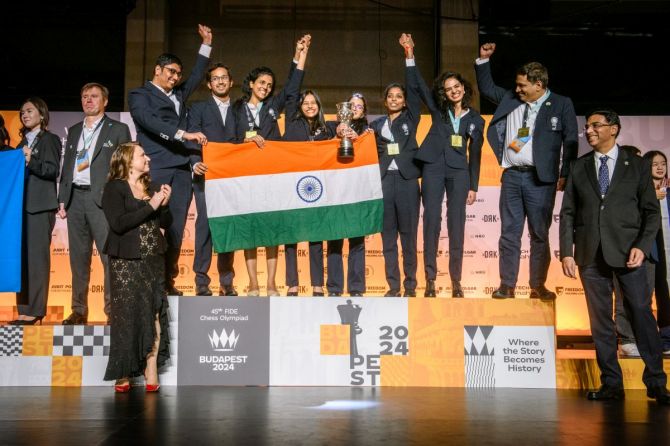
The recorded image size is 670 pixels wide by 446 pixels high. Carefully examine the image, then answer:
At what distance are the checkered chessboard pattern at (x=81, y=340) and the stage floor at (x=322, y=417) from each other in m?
0.34

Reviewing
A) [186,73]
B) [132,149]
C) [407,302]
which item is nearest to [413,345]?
[407,302]

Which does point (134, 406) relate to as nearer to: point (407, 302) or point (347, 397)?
point (347, 397)

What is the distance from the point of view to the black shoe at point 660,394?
4359 mm

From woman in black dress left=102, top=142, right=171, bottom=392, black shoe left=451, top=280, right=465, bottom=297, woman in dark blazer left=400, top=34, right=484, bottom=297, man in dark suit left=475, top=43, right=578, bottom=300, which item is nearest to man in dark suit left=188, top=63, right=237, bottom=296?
woman in black dress left=102, top=142, right=171, bottom=392

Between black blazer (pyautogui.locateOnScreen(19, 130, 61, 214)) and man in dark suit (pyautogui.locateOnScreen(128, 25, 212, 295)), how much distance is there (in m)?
0.82

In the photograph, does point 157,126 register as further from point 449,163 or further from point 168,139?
point 449,163

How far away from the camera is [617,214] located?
459 centimetres

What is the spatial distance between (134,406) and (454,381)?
7.86 feet

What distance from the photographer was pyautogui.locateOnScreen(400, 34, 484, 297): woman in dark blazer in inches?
221

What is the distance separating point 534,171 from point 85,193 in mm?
3560

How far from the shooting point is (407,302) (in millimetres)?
5328

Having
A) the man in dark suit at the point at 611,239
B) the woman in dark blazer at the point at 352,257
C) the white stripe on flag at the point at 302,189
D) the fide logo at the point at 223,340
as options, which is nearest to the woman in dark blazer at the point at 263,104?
the white stripe on flag at the point at 302,189

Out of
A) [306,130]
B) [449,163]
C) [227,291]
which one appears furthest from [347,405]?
[306,130]

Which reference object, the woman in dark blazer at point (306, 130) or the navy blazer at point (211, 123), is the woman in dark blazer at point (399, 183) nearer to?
the woman in dark blazer at point (306, 130)
